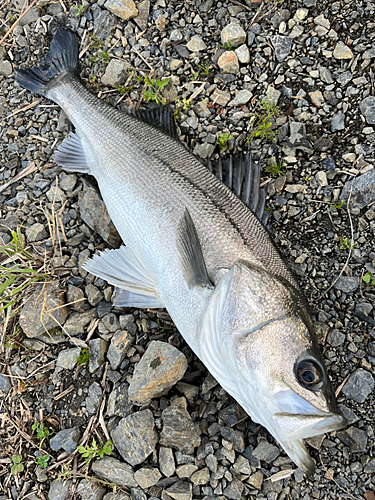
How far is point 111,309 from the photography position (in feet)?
10.3

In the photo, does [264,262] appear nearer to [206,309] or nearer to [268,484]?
[206,309]

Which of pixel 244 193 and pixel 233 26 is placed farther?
pixel 233 26

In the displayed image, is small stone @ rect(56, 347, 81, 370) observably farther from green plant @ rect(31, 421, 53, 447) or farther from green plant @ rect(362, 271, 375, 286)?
green plant @ rect(362, 271, 375, 286)

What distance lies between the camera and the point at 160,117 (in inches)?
131

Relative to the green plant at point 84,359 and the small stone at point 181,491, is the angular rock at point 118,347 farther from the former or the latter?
the small stone at point 181,491

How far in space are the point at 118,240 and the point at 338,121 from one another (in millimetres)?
2200

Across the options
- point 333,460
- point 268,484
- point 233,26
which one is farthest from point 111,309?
point 233,26

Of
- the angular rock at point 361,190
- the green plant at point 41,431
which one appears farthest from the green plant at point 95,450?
the angular rock at point 361,190

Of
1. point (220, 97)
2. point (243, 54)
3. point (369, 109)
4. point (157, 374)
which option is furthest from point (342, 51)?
point (157, 374)

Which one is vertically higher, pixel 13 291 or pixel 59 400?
pixel 13 291

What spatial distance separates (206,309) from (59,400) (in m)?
1.57

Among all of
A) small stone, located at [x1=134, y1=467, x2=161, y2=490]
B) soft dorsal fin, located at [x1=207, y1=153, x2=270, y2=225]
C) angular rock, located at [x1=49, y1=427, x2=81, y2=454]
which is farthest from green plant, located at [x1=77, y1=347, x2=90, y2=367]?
soft dorsal fin, located at [x1=207, y1=153, x2=270, y2=225]

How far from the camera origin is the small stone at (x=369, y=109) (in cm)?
320

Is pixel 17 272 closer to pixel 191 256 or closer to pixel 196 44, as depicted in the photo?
pixel 191 256
